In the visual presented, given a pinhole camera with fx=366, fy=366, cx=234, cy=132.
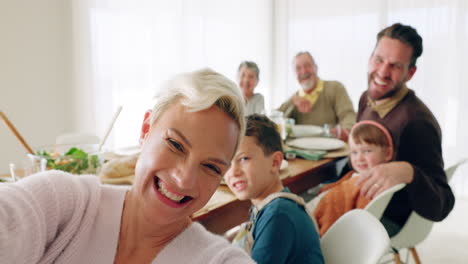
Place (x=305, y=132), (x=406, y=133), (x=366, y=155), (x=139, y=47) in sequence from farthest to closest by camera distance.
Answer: (x=139, y=47), (x=305, y=132), (x=366, y=155), (x=406, y=133)

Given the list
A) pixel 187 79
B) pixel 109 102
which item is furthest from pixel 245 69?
pixel 187 79

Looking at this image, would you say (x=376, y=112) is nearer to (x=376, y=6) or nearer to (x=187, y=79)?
(x=187, y=79)

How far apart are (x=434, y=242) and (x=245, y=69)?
82.2 inches

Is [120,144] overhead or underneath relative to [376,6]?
underneath

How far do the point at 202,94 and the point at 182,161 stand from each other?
129mm

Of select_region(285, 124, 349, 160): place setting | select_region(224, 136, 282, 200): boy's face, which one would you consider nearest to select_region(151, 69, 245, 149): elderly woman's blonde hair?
select_region(224, 136, 282, 200): boy's face

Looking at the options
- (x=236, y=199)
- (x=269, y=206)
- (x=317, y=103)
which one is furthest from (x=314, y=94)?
(x=269, y=206)

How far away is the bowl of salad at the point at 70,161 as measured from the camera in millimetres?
1275

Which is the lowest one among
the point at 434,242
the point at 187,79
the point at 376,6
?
the point at 434,242

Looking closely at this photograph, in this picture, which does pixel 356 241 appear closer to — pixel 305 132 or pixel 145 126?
pixel 145 126

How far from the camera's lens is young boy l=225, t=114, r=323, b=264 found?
3.50 ft

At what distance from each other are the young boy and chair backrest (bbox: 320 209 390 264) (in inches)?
2.4

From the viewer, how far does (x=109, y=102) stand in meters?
A: 3.80

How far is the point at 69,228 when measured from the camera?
2.29 feet
